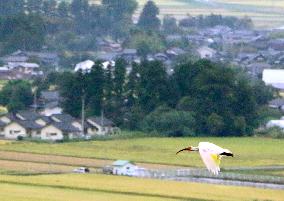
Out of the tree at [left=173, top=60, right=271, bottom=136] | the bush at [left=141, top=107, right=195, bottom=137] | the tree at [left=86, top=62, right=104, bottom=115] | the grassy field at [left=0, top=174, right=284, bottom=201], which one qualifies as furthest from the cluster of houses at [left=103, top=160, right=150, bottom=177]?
the tree at [left=86, top=62, right=104, bottom=115]

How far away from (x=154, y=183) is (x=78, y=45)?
40.8 meters

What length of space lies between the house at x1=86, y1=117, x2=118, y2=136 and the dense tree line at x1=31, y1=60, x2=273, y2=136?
46 centimetres

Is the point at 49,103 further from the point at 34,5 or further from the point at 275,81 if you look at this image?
the point at 34,5

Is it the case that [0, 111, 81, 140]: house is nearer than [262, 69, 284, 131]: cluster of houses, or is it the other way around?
[0, 111, 81, 140]: house

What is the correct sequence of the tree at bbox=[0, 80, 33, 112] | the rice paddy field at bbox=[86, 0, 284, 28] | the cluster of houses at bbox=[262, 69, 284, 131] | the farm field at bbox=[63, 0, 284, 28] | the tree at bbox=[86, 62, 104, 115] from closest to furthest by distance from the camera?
the tree at bbox=[86, 62, 104, 115] → the tree at bbox=[0, 80, 33, 112] → the cluster of houses at bbox=[262, 69, 284, 131] → the farm field at bbox=[63, 0, 284, 28] → the rice paddy field at bbox=[86, 0, 284, 28]

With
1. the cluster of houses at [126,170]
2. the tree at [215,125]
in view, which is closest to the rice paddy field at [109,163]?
the cluster of houses at [126,170]

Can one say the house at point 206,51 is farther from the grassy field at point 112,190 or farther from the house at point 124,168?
the grassy field at point 112,190

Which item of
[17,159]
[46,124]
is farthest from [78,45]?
[17,159]

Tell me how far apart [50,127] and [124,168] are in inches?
372

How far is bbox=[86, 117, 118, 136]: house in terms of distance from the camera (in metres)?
44.0

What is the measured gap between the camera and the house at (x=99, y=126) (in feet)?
144

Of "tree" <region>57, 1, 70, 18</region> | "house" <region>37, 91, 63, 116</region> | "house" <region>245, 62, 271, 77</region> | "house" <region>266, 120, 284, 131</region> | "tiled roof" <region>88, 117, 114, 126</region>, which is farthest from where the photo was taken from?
"tree" <region>57, 1, 70, 18</region>

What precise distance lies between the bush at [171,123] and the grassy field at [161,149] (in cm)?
83

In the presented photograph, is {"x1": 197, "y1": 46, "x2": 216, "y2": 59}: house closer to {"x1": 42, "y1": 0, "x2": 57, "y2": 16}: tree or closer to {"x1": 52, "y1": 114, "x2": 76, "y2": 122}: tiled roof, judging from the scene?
{"x1": 42, "y1": 0, "x2": 57, "y2": 16}: tree
